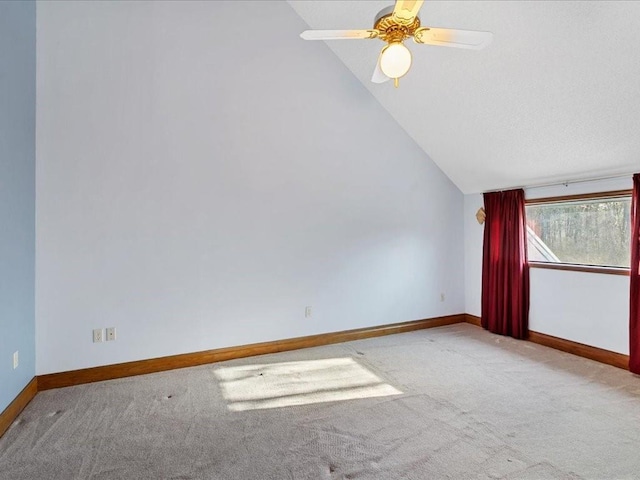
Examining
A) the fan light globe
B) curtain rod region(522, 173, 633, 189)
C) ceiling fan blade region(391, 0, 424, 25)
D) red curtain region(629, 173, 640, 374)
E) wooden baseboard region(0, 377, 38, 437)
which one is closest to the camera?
ceiling fan blade region(391, 0, 424, 25)

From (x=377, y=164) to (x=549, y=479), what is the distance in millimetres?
3532

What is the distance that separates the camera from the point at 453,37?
2197 millimetres

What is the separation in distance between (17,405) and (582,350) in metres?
5.12

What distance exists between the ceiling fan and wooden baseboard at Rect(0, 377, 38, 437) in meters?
3.17

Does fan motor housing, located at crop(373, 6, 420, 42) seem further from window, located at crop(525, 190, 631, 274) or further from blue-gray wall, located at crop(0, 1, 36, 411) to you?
window, located at crop(525, 190, 631, 274)

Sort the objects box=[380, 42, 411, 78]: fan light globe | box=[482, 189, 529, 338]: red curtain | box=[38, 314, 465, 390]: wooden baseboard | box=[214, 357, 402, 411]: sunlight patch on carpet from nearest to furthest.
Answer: box=[380, 42, 411, 78]: fan light globe, box=[214, 357, 402, 411]: sunlight patch on carpet, box=[38, 314, 465, 390]: wooden baseboard, box=[482, 189, 529, 338]: red curtain

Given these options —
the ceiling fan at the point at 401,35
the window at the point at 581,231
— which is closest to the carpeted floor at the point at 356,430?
the window at the point at 581,231

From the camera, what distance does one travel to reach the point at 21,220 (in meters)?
2.78

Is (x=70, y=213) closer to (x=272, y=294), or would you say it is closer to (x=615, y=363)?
(x=272, y=294)

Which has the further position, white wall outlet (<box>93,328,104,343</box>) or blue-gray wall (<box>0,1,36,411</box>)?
white wall outlet (<box>93,328,104,343</box>)

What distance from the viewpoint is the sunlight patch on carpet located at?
293cm

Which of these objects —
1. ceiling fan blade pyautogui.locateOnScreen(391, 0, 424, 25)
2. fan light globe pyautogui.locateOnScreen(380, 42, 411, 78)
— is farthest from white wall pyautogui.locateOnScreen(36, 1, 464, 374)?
ceiling fan blade pyautogui.locateOnScreen(391, 0, 424, 25)

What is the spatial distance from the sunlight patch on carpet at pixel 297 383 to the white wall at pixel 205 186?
0.52m

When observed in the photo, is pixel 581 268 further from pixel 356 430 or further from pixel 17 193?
pixel 17 193
